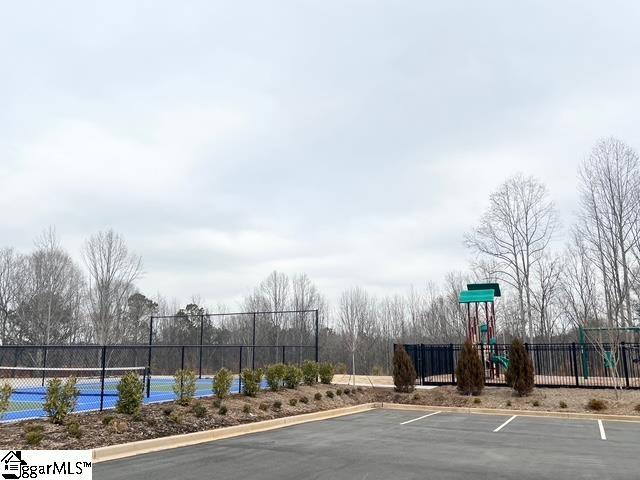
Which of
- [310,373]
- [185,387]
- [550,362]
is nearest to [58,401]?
[185,387]

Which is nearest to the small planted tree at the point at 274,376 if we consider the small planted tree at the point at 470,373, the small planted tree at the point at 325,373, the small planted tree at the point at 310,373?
the small planted tree at the point at 310,373

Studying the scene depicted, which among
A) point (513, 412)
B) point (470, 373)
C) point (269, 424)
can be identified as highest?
point (470, 373)

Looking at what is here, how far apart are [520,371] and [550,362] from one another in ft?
14.6

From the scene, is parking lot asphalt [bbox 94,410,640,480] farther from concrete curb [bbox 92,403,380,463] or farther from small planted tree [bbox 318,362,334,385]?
small planted tree [bbox 318,362,334,385]

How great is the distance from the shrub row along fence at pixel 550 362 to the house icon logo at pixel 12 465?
15.0m

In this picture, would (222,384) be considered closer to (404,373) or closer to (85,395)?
(85,395)

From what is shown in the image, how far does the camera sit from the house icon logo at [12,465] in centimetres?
578

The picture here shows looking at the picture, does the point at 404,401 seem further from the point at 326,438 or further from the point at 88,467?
the point at 88,467

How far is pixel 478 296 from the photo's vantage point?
2180cm

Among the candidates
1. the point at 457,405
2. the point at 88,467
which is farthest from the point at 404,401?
the point at 88,467

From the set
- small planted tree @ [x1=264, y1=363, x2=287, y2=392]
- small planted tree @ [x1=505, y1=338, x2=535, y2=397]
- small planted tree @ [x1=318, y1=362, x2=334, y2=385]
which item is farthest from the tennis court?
small planted tree @ [x1=505, y1=338, x2=535, y2=397]

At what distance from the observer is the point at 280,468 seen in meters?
7.71

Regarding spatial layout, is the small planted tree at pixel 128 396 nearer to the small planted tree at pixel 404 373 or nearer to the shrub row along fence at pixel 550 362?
the small planted tree at pixel 404 373

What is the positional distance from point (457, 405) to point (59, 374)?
2039cm
